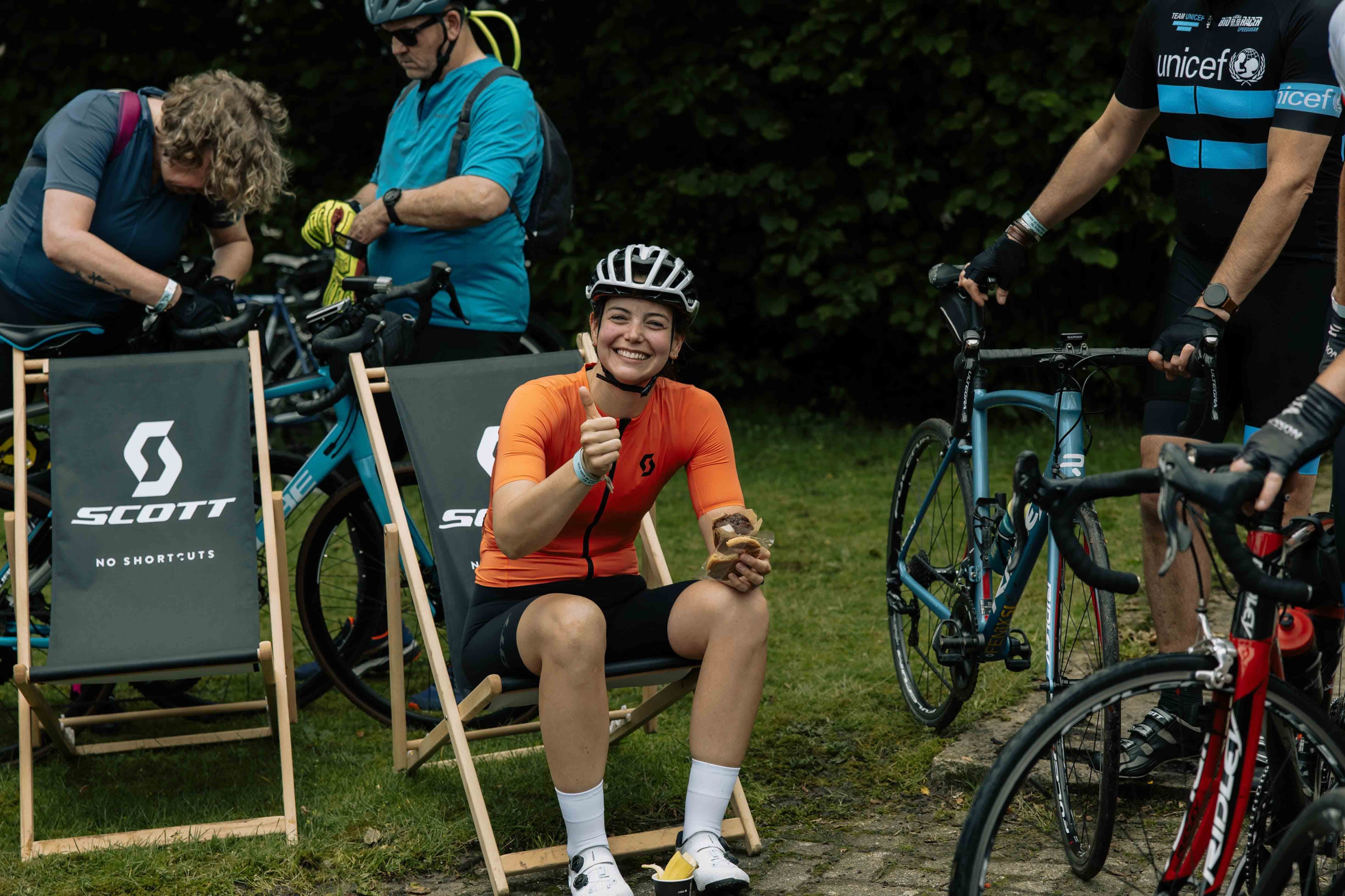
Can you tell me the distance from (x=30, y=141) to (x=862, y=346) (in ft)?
18.5

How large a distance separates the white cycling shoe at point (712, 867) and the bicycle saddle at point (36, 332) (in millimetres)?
2423

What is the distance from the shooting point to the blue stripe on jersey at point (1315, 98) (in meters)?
3.28

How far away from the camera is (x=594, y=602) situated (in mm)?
3350

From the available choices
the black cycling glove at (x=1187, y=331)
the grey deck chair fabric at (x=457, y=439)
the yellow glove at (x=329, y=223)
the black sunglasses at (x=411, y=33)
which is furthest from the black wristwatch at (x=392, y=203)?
the black cycling glove at (x=1187, y=331)

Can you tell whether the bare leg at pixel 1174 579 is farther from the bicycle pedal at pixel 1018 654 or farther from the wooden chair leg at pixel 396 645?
the wooden chair leg at pixel 396 645

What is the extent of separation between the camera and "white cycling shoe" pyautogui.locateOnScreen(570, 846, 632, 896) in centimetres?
311

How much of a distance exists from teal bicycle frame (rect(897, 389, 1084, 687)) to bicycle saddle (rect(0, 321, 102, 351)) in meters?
2.60

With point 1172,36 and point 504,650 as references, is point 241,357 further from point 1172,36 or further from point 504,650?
point 1172,36

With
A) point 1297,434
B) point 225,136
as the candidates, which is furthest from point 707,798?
point 225,136

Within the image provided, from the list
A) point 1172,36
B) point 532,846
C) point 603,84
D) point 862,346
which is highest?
point 603,84

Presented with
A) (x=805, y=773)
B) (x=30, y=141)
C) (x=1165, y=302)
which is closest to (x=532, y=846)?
(x=805, y=773)

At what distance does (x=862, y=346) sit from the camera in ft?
30.7

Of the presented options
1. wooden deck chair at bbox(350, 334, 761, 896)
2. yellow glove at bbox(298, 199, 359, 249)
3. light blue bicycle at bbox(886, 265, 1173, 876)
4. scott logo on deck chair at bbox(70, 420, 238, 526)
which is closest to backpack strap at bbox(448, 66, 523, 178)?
yellow glove at bbox(298, 199, 359, 249)

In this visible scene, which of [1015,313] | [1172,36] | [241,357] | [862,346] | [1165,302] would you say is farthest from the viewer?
[862,346]
